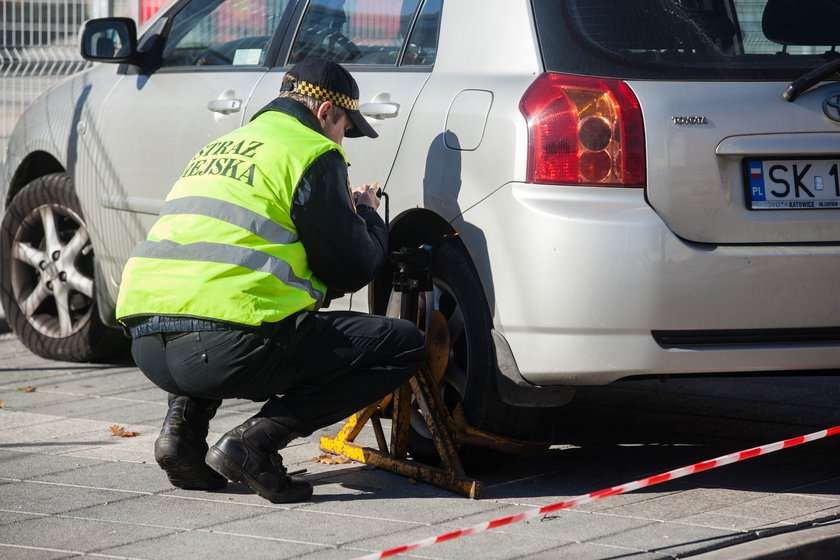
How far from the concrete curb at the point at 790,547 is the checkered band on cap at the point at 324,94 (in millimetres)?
1834

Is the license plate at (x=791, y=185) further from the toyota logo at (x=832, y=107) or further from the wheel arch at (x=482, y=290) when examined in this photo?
the wheel arch at (x=482, y=290)

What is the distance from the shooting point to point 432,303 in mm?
4625

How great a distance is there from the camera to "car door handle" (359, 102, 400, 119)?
462cm

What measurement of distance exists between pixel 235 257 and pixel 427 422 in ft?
2.87

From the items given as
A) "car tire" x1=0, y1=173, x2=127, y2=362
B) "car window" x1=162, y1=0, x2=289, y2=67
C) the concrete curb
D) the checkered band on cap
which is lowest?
"car tire" x1=0, y1=173, x2=127, y2=362

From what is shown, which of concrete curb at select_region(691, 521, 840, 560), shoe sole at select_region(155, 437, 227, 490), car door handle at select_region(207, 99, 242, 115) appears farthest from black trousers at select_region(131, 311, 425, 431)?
car door handle at select_region(207, 99, 242, 115)

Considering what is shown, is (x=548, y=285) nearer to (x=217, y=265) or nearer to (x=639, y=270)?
(x=639, y=270)

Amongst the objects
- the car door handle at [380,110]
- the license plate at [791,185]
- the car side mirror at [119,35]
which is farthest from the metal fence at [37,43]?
the license plate at [791,185]

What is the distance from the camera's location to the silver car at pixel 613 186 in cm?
396

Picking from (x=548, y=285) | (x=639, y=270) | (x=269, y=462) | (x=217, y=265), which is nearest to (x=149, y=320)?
(x=217, y=265)

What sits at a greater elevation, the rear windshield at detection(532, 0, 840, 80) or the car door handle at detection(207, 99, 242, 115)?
the rear windshield at detection(532, 0, 840, 80)

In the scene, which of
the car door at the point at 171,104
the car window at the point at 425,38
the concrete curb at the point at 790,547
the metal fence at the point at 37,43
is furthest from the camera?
the metal fence at the point at 37,43

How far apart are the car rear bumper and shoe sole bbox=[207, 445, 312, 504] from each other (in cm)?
86

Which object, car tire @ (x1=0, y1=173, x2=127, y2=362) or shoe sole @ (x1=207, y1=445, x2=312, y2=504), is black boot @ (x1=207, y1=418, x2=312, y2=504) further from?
car tire @ (x1=0, y1=173, x2=127, y2=362)
